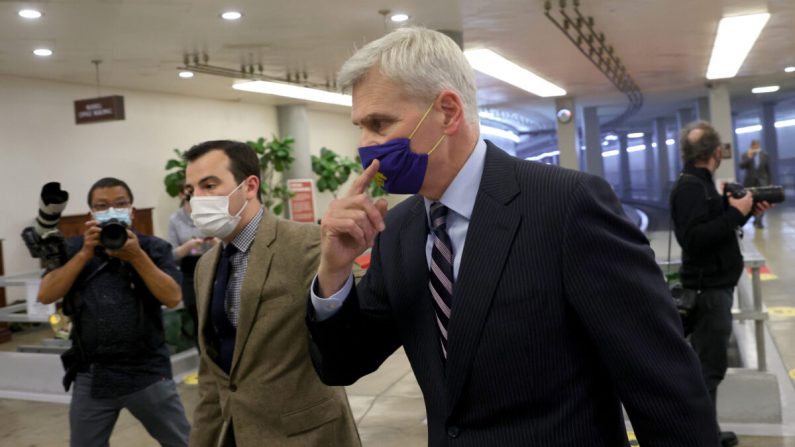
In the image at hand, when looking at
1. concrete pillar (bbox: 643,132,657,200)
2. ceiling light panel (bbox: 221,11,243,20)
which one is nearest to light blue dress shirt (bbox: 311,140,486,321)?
ceiling light panel (bbox: 221,11,243,20)

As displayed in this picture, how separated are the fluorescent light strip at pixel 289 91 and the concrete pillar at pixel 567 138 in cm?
562

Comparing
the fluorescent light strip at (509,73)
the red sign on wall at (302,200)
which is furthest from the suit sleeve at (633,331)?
the red sign on wall at (302,200)

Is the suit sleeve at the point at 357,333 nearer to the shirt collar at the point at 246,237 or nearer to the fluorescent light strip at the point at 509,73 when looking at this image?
the shirt collar at the point at 246,237

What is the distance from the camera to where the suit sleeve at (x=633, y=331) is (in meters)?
1.31

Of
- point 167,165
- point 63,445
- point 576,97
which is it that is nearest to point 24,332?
point 167,165

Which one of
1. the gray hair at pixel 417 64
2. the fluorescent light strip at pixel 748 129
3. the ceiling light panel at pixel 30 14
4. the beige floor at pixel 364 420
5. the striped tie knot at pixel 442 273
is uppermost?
the ceiling light panel at pixel 30 14

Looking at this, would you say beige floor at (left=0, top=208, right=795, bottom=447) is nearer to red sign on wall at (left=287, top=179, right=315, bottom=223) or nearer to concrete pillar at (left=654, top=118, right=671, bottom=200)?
red sign on wall at (left=287, top=179, right=315, bottom=223)

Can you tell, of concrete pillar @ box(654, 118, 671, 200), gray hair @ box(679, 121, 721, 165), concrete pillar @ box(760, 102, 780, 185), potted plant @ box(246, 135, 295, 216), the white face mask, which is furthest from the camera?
concrete pillar @ box(654, 118, 671, 200)

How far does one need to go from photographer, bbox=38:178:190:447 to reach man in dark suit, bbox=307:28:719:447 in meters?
1.89

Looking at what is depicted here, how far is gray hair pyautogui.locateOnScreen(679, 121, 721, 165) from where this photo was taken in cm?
402

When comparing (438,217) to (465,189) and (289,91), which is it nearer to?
(465,189)

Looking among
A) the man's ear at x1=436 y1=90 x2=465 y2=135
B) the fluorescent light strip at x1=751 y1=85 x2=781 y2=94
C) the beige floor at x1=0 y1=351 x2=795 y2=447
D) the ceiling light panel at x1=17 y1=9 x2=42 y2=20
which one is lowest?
the beige floor at x1=0 y1=351 x2=795 y2=447

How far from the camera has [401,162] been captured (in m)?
1.47

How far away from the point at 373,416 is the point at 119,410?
8.79 feet
